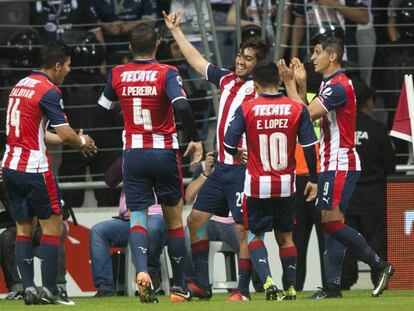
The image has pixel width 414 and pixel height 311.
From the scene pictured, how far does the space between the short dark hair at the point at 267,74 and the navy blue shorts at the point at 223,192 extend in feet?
3.67

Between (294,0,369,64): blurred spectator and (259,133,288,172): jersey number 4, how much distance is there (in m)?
4.22

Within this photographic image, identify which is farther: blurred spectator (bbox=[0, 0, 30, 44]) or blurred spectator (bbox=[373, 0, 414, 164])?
blurred spectator (bbox=[0, 0, 30, 44])

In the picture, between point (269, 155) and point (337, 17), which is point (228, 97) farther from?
point (337, 17)

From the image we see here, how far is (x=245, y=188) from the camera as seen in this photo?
1222 cm

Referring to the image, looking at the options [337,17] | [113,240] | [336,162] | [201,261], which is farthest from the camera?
[337,17]

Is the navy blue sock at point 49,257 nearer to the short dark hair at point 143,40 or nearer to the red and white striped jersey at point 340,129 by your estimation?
the short dark hair at point 143,40

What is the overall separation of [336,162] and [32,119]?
2701mm

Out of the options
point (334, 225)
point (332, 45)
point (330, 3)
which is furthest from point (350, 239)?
point (330, 3)

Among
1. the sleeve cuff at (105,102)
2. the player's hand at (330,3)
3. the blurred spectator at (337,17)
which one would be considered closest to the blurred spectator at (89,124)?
the blurred spectator at (337,17)

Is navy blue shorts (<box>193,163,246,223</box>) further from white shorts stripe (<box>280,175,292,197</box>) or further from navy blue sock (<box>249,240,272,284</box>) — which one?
white shorts stripe (<box>280,175,292,197</box>)

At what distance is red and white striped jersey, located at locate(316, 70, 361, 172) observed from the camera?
12.6 meters

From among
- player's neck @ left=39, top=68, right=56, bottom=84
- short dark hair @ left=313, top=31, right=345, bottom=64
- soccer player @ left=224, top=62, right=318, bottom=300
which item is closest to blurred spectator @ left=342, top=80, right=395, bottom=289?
short dark hair @ left=313, top=31, right=345, bottom=64

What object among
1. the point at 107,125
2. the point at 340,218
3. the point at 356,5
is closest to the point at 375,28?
the point at 356,5

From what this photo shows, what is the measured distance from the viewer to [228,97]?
12961 mm
